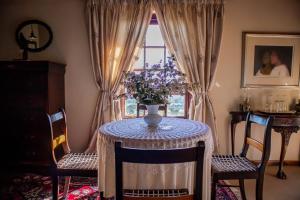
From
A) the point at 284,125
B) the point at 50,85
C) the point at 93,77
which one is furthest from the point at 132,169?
the point at 284,125

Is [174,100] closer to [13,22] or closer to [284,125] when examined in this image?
[284,125]

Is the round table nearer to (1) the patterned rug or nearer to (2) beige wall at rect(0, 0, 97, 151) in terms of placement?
(1) the patterned rug

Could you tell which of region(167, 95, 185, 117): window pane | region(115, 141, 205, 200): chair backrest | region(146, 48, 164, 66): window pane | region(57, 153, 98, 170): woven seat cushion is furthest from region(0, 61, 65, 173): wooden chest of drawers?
region(115, 141, 205, 200): chair backrest

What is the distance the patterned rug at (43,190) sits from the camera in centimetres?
270

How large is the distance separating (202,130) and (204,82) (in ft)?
4.87

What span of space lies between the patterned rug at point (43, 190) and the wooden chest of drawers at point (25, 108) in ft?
0.78

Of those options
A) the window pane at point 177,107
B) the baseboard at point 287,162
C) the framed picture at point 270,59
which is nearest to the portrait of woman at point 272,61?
the framed picture at point 270,59

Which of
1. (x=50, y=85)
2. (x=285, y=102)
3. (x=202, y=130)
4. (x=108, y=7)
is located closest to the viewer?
(x=202, y=130)

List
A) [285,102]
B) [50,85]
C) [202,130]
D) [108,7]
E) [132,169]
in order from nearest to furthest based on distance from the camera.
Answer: [132,169] < [202,130] < [50,85] < [108,7] < [285,102]

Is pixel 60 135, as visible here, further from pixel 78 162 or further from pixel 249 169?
pixel 249 169

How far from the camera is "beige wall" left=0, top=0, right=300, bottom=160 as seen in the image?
3498 mm

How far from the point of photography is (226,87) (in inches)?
143

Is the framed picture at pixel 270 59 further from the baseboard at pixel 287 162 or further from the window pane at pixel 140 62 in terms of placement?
the window pane at pixel 140 62

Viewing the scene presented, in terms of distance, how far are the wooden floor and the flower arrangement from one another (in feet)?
5.30
